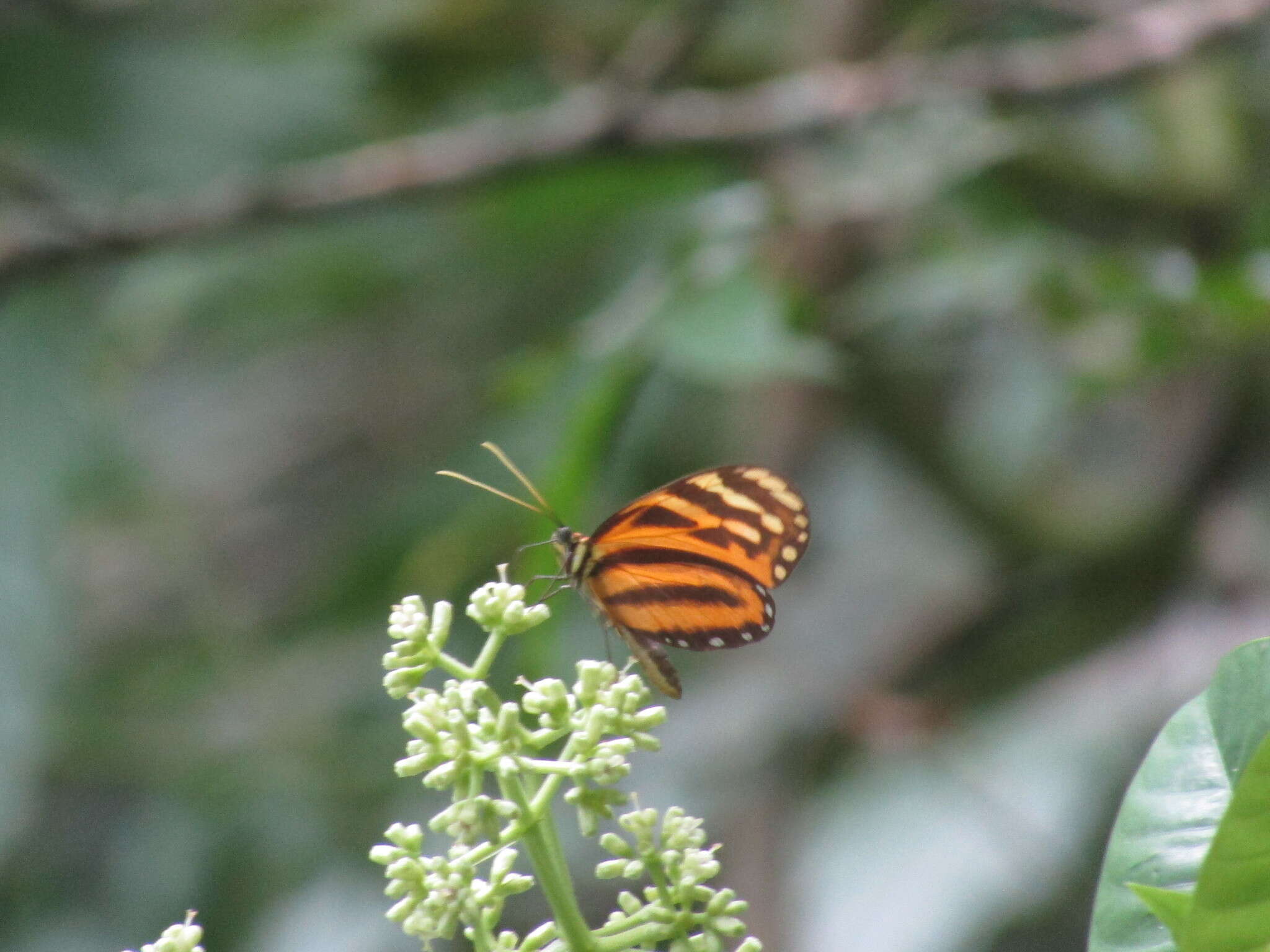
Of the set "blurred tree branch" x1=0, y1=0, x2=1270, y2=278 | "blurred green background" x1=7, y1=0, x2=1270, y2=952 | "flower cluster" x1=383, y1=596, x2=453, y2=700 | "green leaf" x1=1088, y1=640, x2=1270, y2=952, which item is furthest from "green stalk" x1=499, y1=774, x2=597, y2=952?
"blurred tree branch" x1=0, y1=0, x2=1270, y2=278

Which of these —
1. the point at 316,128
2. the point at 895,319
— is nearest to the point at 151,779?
the point at 316,128

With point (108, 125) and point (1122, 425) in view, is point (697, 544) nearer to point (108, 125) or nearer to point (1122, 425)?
point (108, 125)

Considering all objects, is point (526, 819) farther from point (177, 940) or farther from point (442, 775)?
point (177, 940)

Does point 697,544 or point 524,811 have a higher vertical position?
point 697,544

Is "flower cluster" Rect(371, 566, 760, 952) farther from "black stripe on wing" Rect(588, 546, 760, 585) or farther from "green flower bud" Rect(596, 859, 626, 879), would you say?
"black stripe on wing" Rect(588, 546, 760, 585)

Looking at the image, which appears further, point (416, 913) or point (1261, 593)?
point (1261, 593)
